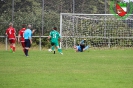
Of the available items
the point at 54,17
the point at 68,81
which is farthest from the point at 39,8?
the point at 68,81

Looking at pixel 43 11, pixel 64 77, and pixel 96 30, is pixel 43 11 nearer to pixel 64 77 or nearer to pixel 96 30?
pixel 96 30

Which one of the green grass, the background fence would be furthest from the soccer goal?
the green grass

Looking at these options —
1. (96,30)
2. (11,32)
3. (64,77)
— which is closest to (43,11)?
(96,30)

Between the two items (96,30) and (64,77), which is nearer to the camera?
(64,77)

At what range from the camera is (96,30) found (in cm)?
3769

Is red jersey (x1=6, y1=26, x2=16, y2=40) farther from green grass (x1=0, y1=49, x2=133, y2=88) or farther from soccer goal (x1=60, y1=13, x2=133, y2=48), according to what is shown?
green grass (x1=0, y1=49, x2=133, y2=88)

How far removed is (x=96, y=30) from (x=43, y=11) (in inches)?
177

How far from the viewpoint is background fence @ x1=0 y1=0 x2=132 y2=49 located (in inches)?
1484

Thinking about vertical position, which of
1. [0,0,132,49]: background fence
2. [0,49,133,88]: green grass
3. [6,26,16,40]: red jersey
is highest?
[0,0,132,49]: background fence

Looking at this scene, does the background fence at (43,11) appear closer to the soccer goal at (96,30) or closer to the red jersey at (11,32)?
the soccer goal at (96,30)

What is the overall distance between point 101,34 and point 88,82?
23.3 meters

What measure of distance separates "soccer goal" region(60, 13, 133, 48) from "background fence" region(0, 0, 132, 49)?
540 millimetres

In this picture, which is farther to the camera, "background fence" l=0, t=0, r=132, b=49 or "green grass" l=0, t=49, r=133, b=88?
"background fence" l=0, t=0, r=132, b=49

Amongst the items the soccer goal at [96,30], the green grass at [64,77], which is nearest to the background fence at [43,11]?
the soccer goal at [96,30]
